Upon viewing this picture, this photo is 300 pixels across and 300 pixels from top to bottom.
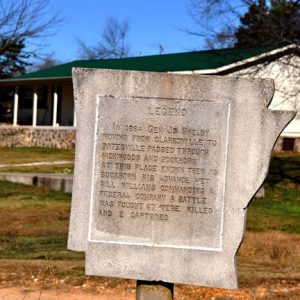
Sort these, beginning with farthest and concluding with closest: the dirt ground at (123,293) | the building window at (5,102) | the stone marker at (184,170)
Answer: the building window at (5,102), the dirt ground at (123,293), the stone marker at (184,170)

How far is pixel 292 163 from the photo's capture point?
22.1 metres

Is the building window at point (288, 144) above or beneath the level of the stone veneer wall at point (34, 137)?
above

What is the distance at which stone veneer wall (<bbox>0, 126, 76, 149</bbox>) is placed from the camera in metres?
30.3

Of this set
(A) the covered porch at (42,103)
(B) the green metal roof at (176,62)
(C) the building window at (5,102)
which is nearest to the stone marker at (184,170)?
(B) the green metal roof at (176,62)

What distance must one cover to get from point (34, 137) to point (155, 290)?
1076 inches

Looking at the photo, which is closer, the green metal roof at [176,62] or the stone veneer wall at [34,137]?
the green metal roof at [176,62]

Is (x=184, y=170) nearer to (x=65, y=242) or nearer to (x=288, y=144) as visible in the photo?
(x=65, y=242)

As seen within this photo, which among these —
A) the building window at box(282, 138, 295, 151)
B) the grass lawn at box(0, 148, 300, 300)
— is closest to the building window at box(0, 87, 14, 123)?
the building window at box(282, 138, 295, 151)

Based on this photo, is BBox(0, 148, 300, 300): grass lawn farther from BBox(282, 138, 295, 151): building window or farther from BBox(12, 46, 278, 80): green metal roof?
BBox(282, 138, 295, 151): building window

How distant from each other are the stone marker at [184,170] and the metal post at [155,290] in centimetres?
10

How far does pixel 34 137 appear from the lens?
31.5 m

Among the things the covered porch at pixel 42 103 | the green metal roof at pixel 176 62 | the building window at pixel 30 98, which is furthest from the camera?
the building window at pixel 30 98

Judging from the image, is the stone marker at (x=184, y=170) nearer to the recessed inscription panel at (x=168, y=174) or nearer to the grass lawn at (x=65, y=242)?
A: the recessed inscription panel at (x=168, y=174)

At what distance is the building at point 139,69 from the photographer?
75.4ft
